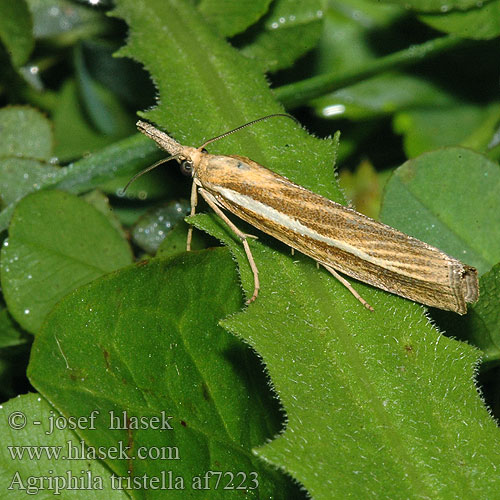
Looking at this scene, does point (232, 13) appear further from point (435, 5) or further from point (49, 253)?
point (49, 253)

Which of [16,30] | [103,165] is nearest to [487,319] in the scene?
[103,165]

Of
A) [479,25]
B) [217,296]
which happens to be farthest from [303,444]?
[479,25]

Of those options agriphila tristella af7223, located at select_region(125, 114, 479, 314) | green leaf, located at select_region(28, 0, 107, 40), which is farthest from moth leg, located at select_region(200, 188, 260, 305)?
green leaf, located at select_region(28, 0, 107, 40)

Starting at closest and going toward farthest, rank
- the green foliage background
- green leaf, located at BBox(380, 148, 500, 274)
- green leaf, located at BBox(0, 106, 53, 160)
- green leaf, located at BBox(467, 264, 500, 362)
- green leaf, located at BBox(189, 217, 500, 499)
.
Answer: green leaf, located at BBox(189, 217, 500, 499) → the green foliage background → green leaf, located at BBox(467, 264, 500, 362) → green leaf, located at BBox(380, 148, 500, 274) → green leaf, located at BBox(0, 106, 53, 160)

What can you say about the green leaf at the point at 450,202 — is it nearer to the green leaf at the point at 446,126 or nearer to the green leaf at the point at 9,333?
the green leaf at the point at 446,126

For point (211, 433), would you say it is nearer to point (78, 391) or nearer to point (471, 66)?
point (78, 391)

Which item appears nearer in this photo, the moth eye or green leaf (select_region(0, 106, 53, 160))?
the moth eye

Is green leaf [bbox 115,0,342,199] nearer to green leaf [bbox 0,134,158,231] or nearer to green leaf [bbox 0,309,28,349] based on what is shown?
green leaf [bbox 0,134,158,231]

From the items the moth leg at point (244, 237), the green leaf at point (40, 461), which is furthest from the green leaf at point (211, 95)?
the green leaf at point (40, 461)
